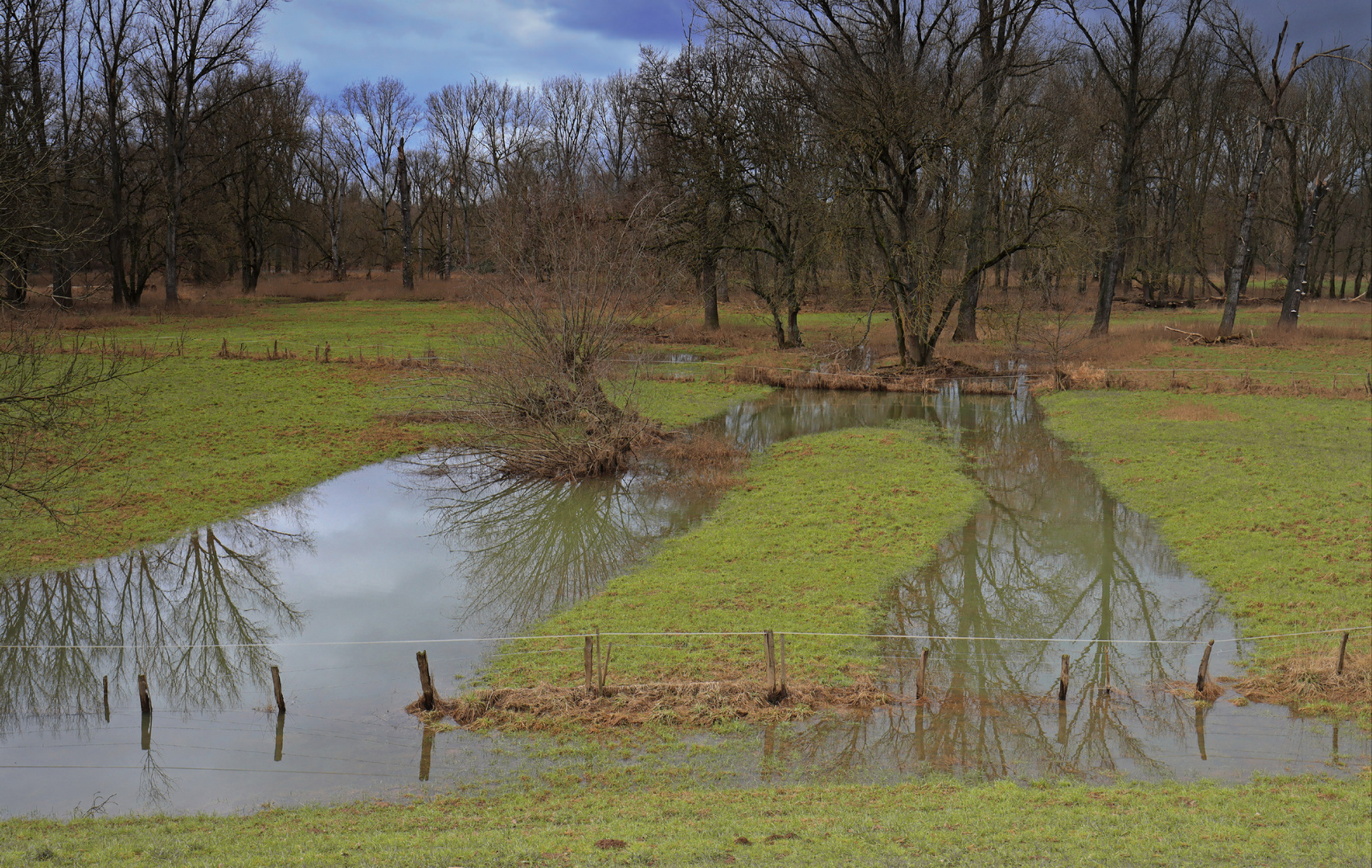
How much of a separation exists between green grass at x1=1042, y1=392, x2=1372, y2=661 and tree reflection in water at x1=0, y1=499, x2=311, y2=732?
45.6 ft

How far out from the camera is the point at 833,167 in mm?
35156

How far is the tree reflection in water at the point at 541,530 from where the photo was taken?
50.1 ft

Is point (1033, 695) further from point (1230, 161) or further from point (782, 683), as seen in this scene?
point (1230, 161)

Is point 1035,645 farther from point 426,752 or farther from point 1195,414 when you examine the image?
point 1195,414

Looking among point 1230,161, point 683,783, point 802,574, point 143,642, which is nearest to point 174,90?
point 143,642

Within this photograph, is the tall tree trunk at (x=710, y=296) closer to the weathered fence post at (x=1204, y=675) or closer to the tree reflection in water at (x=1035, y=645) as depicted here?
the tree reflection in water at (x=1035, y=645)

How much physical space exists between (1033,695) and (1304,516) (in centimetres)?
936

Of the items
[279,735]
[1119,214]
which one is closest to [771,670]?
[279,735]

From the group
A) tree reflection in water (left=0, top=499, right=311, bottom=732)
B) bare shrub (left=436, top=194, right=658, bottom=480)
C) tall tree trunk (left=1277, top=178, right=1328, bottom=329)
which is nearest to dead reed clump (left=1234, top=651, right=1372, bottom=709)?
tree reflection in water (left=0, top=499, right=311, bottom=732)

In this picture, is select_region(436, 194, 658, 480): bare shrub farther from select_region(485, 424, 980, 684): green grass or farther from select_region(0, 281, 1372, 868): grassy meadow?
select_region(485, 424, 980, 684): green grass

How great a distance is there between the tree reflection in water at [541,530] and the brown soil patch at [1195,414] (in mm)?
14848

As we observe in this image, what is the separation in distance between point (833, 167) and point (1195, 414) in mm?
15407

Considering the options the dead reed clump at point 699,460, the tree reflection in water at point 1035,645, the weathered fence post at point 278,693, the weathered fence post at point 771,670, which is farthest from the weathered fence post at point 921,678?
the dead reed clump at point 699,460

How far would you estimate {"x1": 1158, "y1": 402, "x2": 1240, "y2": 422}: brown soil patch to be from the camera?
26328 mm
